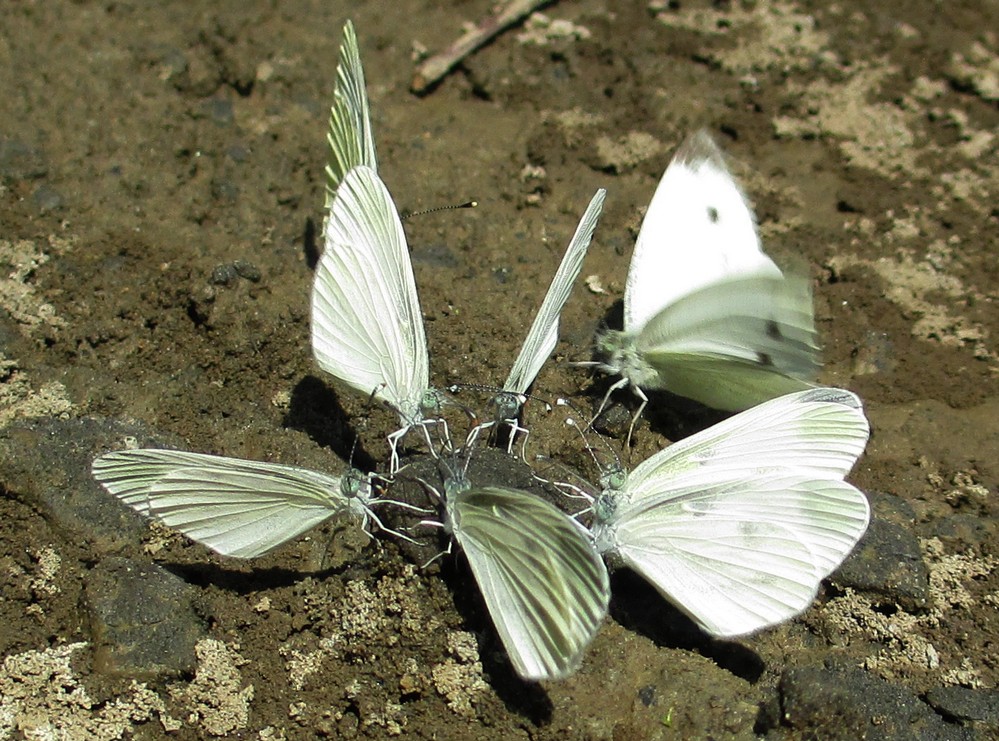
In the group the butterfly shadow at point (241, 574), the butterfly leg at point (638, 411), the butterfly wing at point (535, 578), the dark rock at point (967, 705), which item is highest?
the butterfly wing at point (535, 578)

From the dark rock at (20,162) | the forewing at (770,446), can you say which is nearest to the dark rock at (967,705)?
the forewing at (770,446)

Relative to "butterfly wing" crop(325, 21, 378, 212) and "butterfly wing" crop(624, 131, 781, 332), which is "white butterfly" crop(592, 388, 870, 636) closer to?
"butterfly wing" crop(624, 131, 781, 332)

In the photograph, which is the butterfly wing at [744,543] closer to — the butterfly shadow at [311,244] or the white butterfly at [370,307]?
the white butterfly at [370,307]

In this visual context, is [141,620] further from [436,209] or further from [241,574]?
[436,209]

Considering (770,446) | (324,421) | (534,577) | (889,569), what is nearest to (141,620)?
(324,421)

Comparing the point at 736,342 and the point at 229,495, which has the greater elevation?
the point at 229,495

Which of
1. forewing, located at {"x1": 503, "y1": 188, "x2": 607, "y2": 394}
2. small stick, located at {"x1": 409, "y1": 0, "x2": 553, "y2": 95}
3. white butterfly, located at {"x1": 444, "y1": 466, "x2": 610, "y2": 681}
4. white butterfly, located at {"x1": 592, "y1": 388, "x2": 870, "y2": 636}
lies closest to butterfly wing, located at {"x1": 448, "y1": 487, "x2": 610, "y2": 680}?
white butterfly, located at {"x1": 444, "y1": 466, "x2": 610, "y2": 681}
